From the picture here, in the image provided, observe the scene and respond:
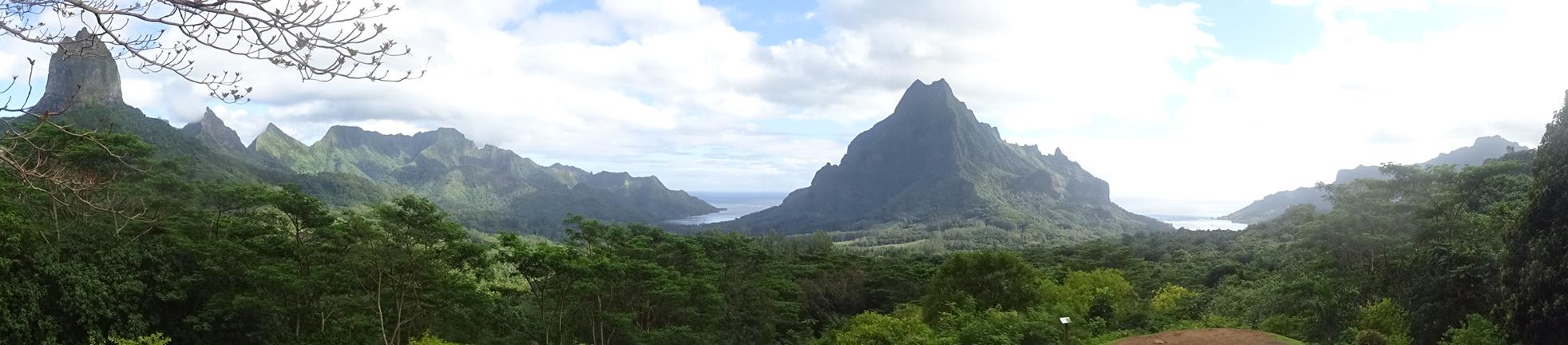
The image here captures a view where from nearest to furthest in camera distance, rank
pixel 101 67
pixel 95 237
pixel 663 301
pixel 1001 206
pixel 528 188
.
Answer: pixel 95 237, pixel 663 301, pixel 101 67, pixel 1001 206, pixel 528 188

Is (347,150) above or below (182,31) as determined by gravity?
above

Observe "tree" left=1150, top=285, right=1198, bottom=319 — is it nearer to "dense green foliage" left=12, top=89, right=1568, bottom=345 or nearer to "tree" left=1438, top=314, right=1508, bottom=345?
"dense green foliage" left=12, top=89, right=1568, bottom=345

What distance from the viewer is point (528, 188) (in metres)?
188

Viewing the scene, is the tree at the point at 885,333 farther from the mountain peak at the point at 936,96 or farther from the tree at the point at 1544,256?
the mountain peak at the point at 936,96

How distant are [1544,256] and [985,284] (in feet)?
46.9

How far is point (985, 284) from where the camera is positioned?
74.3 ft

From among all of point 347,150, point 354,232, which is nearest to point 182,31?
point 354,232

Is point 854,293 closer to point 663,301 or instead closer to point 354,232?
point 663,301

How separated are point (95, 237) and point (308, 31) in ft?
68.6

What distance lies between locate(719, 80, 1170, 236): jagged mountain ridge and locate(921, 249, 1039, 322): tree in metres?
110

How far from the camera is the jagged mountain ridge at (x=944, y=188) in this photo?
149 m

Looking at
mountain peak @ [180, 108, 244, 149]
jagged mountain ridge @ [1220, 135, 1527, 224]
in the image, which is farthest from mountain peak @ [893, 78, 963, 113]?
mountain peak @ [180, 108, 244, 149]

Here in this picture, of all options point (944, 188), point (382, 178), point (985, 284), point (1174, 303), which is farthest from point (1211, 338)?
point (382, 178)

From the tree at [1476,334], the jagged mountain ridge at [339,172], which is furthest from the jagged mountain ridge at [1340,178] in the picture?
the jagged mountain ridge at [339,172]
